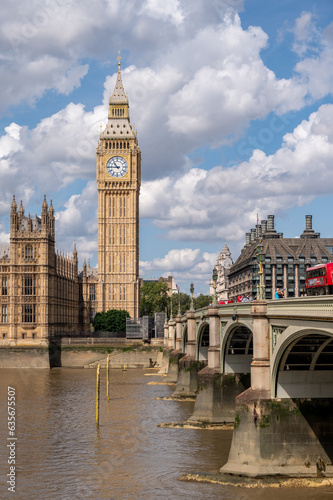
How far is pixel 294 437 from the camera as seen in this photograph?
108ft

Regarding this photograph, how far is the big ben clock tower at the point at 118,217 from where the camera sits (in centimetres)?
15350

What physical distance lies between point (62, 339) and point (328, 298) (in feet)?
334

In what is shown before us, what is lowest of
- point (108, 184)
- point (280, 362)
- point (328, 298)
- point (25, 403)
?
point (25, 403)

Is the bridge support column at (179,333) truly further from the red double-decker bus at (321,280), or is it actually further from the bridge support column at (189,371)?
the red double-decker bus at (321,280)

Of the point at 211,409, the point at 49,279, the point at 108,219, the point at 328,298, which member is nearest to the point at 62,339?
the point at 49,279

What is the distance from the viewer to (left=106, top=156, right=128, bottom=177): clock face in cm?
15850

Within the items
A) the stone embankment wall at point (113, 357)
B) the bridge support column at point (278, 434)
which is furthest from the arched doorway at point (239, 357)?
the stone embankment wall at point (113, 357)

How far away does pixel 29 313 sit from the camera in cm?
12600

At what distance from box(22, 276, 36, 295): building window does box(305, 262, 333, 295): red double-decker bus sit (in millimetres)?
79306

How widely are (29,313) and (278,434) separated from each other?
319 feet

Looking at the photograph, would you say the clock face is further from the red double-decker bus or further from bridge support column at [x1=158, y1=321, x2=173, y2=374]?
the red double-decker bus

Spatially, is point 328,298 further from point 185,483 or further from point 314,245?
point 314,245

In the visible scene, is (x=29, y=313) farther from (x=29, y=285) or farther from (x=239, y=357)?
(x=239, y=357)

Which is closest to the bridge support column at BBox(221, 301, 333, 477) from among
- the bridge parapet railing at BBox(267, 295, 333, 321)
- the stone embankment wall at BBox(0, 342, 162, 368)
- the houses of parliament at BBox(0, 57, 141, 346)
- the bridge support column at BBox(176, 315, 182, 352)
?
the bridge parapet railing at BBox(267, 295, 333, 321)
